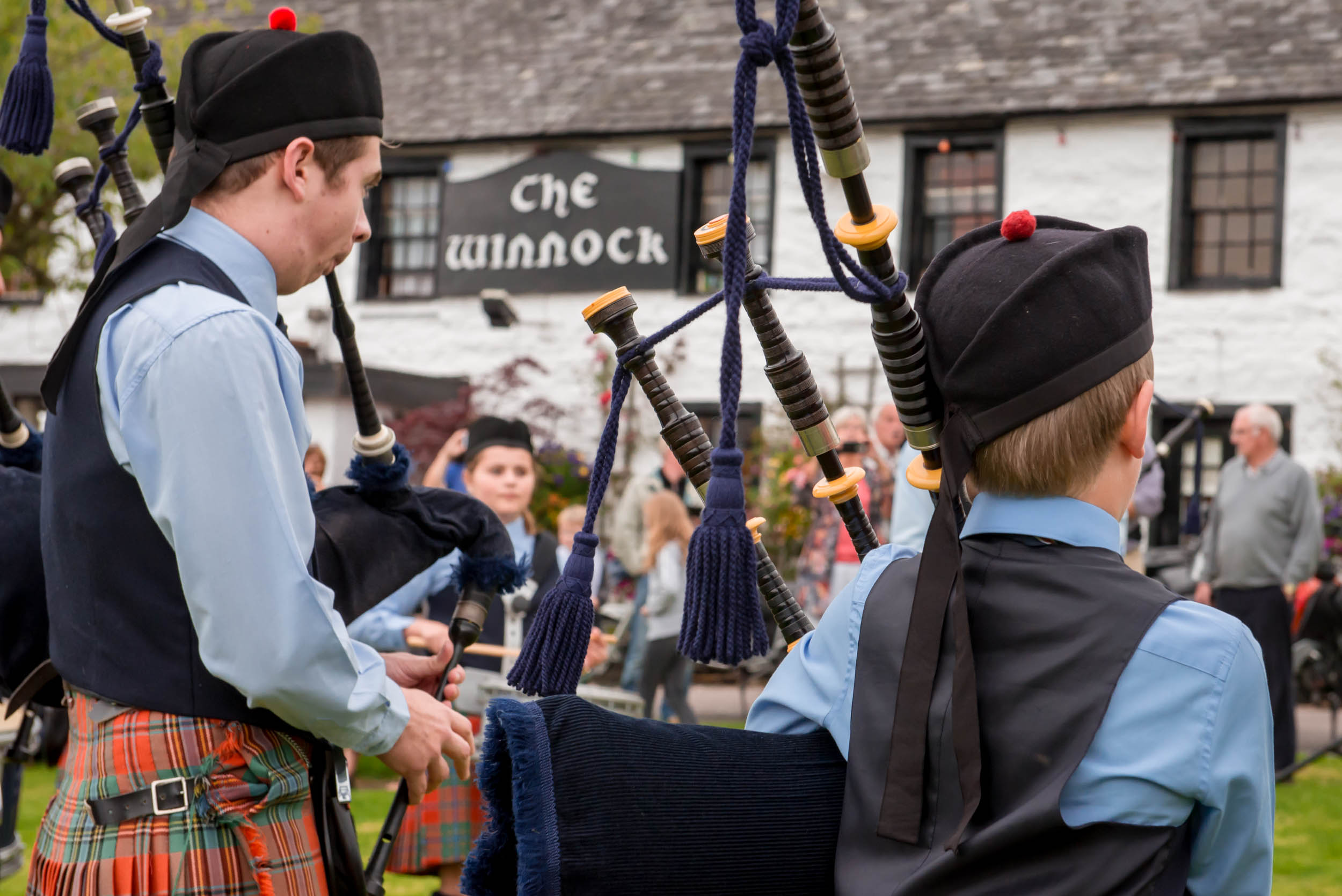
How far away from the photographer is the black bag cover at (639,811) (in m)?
1.33

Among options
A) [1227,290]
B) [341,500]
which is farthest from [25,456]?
A: [1227,290]

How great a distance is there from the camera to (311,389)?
1300cm

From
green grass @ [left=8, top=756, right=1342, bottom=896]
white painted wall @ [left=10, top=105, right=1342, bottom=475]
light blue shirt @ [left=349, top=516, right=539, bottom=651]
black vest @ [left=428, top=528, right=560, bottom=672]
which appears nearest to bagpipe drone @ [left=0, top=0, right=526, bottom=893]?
light blue shirt @ [left=349, top=516, right=539, bottom=651]

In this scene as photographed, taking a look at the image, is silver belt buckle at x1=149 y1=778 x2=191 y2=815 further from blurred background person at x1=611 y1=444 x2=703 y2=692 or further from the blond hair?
the blond hair

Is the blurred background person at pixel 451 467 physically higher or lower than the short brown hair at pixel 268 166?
lower

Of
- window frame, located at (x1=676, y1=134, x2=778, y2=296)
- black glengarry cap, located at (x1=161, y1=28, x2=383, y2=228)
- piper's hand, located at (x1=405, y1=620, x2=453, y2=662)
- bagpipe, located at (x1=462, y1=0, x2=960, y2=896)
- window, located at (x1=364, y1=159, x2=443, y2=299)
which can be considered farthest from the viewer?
window, located at (x1=364, y1=159, x2=443, y2=299)

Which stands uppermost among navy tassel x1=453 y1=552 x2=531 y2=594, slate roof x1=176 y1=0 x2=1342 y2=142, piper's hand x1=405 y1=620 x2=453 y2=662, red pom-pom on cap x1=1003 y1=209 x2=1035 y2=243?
slate roof x1=176 y1=0 x2=1342 y2=142

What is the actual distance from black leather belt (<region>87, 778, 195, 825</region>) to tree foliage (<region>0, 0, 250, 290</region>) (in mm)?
7869

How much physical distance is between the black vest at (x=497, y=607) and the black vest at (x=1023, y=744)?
306 cm

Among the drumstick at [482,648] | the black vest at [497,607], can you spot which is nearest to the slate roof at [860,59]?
the black vest at [497,607]

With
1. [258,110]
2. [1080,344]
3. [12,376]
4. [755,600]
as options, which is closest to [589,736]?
[755,600]

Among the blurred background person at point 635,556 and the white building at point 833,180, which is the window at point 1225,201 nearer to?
the white building at point 833,180

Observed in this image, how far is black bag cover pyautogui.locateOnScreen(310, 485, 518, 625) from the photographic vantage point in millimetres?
2104

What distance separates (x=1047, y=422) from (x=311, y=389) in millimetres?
12105
